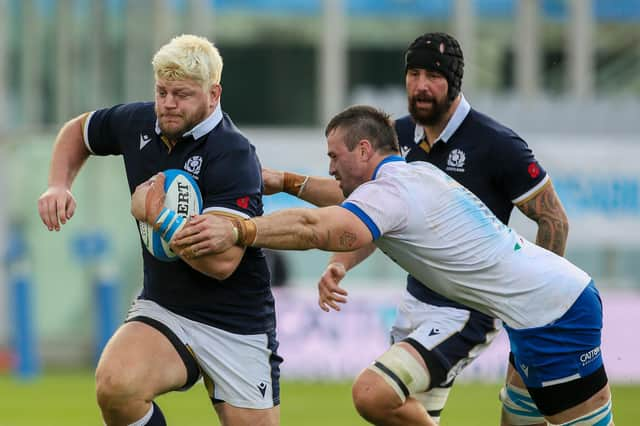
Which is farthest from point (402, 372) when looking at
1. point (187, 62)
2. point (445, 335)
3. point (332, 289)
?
point (187, 62)

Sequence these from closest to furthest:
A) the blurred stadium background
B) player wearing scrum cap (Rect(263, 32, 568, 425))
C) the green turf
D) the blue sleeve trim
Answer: the blue sleeve trim → player wearing scrum cap (Rect(263, 32, 568, 425)) → the green turf → the blurred stadium background

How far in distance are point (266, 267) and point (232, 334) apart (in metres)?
0.40

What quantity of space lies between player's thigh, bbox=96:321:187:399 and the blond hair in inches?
47.1

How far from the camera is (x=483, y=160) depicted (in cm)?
735

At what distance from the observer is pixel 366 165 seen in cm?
645

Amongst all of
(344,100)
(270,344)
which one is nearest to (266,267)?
(270,344)

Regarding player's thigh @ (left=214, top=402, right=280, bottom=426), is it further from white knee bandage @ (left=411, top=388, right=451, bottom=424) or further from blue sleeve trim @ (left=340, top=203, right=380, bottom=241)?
blue sleeve trim @ (left=340, top=203, right=380, bottom=241)

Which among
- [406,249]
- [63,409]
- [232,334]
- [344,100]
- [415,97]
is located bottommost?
[63,409]

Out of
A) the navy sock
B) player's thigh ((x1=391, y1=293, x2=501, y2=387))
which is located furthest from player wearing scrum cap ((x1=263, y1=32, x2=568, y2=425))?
the navy sock

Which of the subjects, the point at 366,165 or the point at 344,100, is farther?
the point at 344,100

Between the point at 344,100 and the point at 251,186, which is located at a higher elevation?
the point at 251,186

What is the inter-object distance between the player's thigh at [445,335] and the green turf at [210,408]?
3838 millimetres

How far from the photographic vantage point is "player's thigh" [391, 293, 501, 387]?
284 inches

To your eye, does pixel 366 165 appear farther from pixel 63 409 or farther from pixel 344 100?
pixel 344 100
